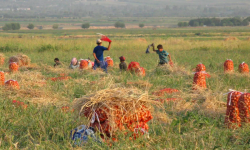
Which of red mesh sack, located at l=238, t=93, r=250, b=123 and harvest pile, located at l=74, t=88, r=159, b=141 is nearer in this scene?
harvest pile, located at l=74, t=88, r=159, b=141

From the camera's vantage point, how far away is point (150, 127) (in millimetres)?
5199

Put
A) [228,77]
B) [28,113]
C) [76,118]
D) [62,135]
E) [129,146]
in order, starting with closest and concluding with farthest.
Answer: [129,146], [62,135], [76,118], [28,113], [228,77]

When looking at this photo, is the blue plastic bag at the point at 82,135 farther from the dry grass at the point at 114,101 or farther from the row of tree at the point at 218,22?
the row of tree at the point at 218,22

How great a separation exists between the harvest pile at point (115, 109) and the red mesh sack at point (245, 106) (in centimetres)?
Answer: 144

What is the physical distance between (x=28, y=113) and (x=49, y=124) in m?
0.83

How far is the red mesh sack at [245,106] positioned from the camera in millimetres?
5090

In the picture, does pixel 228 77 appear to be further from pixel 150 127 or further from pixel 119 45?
pixel 119 45

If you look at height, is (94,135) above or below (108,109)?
below

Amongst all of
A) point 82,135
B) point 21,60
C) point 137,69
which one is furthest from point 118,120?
point 21,60

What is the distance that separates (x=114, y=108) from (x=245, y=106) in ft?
6.32

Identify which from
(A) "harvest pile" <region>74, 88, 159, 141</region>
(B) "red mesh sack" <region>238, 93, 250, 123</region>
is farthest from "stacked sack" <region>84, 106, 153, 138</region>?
(B) "red mesh sack" <region>238, 93, 250, 123</region>

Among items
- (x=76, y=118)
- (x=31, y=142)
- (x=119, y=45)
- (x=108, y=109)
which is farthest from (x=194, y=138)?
(x=119, y=45)

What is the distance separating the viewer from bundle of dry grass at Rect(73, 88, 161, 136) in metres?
4.40

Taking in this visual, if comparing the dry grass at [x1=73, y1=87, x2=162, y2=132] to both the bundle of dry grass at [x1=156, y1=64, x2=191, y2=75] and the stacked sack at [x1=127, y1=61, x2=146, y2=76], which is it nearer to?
the stacked sack at [x1=127, y1=61, x2=146, y2=76]
